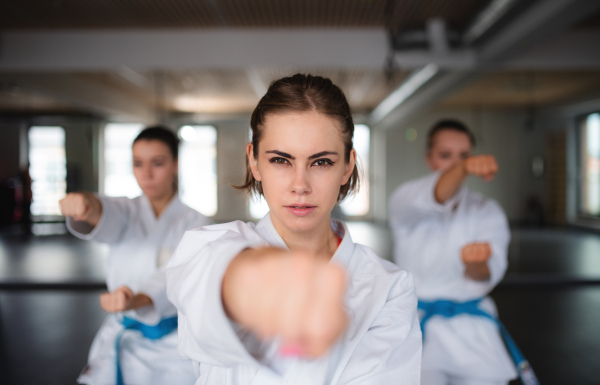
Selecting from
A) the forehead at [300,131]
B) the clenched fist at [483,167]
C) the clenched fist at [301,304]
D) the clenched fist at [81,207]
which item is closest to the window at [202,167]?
the clenched fist at [81,207]

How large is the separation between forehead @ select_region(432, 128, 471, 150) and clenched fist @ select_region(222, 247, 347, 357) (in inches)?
78.7

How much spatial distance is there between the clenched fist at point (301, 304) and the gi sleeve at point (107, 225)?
1623mm

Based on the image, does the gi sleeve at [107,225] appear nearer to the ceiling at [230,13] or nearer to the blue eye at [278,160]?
the blue eye at [278,160]

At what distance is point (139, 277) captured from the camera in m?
2.04

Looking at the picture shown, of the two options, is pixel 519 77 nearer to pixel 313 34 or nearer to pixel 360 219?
pixel 313 34

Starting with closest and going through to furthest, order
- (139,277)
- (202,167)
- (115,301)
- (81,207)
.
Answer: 1. (115,301)
2. (81,207)
3. (139,277)
4. (202,167)

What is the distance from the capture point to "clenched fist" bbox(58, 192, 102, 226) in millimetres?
1658

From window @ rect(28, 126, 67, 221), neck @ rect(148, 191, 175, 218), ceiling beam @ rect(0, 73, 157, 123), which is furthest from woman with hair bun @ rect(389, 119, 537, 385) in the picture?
window @ rect(28, 126, 67, 221)

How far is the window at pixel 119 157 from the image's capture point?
10164mm

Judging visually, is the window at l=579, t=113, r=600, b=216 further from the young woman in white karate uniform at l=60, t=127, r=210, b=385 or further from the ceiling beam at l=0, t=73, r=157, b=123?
the ceiling beam at l=0, t=73, r=157, b=123

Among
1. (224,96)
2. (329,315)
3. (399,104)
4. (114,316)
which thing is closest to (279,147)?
(329,315)

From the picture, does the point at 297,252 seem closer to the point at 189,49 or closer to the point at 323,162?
the point at 323,162

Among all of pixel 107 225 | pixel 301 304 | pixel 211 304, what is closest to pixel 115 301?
pixel 107 225

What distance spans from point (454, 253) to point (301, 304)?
186cm
